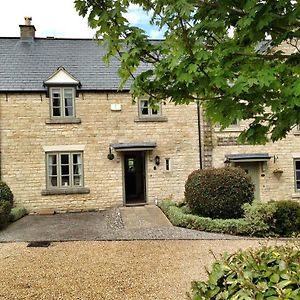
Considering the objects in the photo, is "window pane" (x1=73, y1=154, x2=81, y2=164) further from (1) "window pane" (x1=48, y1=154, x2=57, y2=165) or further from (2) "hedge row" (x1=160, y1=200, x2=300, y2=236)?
(2) "hedge row" (x1=160, y1=200, x2=300, y2=236)

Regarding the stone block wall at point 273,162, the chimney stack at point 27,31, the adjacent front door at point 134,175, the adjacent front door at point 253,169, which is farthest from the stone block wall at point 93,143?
the chimney stack at point 27,31

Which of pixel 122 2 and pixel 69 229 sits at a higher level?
pixel 122 2

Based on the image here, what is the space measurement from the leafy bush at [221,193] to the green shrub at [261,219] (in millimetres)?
950

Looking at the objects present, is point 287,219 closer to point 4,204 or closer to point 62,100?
point 4,204

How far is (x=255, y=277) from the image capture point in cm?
255

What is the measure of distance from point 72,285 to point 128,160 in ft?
44.7

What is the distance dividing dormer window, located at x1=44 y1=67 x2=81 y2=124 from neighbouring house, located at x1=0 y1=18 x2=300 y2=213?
0.04 meters

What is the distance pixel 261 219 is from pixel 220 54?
8617 millimetres

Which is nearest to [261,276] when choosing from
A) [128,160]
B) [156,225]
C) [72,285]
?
[72,285]

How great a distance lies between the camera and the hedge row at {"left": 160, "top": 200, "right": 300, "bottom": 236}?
1023 centimetres

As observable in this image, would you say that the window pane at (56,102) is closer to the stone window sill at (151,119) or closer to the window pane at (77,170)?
the window pane at (77,170)

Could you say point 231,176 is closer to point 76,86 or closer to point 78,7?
point 76,86

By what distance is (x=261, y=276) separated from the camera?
8.39ft

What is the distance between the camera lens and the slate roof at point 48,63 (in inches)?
602
